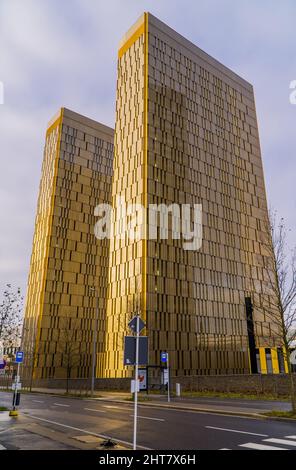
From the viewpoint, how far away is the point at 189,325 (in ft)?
197

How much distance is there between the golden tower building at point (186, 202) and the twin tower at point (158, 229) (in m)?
0.23

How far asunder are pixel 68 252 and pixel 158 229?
2878 centimetres

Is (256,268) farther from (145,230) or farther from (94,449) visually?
(94,449)

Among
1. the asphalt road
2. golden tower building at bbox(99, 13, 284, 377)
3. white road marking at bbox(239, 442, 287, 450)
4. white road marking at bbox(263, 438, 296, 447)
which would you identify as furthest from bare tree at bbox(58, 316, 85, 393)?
white road marking at bbox(239, 442, 287, 450)

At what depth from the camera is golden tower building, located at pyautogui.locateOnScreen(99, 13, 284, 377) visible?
193 ft

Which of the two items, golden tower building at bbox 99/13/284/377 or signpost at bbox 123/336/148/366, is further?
golden tower building at bbox 99/13/284/377

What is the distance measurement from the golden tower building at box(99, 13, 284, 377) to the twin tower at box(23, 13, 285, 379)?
0.23 m

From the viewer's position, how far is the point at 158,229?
60.4m

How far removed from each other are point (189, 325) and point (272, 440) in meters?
50.0

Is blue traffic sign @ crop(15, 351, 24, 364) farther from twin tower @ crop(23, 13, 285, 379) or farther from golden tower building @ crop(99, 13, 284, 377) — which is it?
golden tower building @ crop(99, 13, 284, 377)

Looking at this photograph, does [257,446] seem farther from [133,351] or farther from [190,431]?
[133,351]

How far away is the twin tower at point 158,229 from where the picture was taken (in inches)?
2352

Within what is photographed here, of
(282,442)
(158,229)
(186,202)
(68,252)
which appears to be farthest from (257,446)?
(68,252)

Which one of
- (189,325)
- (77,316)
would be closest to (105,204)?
(77,316)
